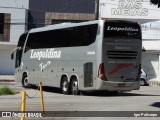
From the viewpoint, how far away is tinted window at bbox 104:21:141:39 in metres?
21.4

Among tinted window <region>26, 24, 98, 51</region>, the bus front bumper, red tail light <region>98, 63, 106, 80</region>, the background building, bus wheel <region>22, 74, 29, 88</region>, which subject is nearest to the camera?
red tail light <region>98, 63, 106, 80</region>

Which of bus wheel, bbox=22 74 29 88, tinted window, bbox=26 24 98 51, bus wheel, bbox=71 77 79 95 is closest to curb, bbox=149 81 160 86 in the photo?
bus wheel, bbox=22 74 29 88

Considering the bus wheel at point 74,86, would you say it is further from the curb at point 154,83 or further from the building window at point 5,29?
the building window at point 5,29

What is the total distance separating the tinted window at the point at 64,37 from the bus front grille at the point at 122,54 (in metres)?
1.12

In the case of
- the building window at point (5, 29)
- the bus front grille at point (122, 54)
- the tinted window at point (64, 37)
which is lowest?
the bus front grille at point (122, 54)

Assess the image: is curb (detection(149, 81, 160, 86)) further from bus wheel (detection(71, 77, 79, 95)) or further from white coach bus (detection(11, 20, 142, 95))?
bus wheel (detection(71, 77, 79, 95))

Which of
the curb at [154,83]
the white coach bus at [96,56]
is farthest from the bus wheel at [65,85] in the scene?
the curb at [154,83]

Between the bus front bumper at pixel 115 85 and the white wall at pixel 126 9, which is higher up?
the white wall at pixel 126 9

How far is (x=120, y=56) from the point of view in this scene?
21.8m

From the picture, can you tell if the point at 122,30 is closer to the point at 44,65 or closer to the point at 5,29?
the point at 44,65

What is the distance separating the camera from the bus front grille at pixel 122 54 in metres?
21.6

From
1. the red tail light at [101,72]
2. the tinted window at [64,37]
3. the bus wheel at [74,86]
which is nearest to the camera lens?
the red tail light at [101,72]

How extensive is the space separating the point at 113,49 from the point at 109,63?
71cm

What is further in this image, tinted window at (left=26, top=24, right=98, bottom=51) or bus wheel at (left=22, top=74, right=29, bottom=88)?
bus wheel at (left=22, top=74, right=29, bottom=88)
